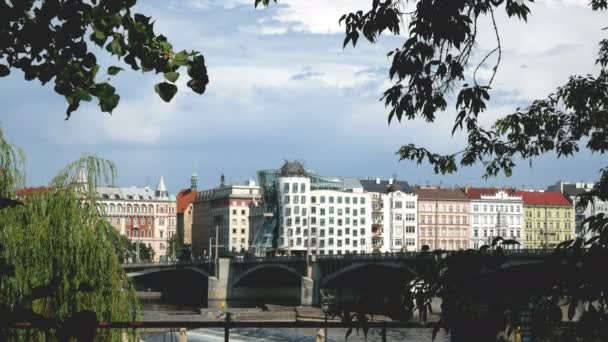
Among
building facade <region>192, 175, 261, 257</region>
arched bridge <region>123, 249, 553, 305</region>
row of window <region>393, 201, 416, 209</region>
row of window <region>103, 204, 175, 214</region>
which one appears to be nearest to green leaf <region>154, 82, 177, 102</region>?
arched bridge <region>123, 249, 553, 305</region>

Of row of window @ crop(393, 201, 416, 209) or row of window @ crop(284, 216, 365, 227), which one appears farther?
row of window @ crop(393, 201, 416, 209)

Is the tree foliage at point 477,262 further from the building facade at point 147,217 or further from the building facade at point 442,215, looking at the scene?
the building facade at point 147,217

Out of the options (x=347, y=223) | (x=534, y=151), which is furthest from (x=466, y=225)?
(x=534, y=151)

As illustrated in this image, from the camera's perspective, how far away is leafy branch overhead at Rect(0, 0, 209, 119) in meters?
5.33

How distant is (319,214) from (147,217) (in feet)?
153

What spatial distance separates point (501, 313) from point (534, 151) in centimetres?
685

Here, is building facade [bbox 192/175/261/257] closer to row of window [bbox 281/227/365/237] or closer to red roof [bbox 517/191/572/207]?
row of window [bbox 281/227/365/237]

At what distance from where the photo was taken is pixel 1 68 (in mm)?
5484

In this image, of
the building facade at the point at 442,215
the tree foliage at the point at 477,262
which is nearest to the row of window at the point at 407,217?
the building facade at the point at 442,215

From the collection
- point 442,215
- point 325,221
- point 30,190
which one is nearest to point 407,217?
point 442,215

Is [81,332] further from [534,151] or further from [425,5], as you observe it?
[534,151]

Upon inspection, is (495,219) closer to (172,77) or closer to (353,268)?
(353,268)

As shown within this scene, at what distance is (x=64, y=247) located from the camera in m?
15.2

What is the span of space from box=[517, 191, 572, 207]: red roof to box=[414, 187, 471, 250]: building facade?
10.2 m
